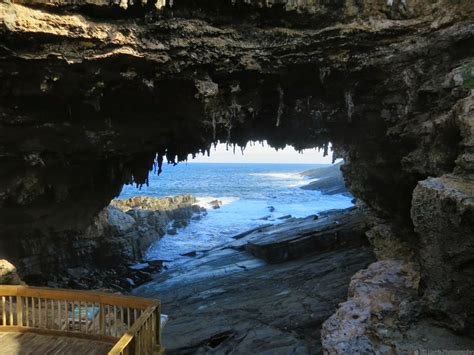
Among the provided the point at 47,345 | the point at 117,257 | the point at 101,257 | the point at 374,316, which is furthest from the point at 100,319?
the point at 117,257

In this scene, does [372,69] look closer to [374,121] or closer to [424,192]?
[374,121]

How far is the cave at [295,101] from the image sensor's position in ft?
23.7

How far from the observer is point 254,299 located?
12320 mm

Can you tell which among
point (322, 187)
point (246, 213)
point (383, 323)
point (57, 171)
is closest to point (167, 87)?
point (57, 171)

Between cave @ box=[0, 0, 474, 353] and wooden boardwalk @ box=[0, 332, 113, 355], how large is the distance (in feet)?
14.9

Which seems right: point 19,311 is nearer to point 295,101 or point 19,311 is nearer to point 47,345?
point 47,345

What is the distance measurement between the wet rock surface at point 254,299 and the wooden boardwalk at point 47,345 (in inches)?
146

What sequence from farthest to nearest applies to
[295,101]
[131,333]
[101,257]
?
[101,257], [295,101], [131,333]

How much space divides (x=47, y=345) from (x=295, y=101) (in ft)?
31.8

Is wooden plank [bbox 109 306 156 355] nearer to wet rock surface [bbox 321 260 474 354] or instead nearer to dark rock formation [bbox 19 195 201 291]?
wet rock surface [bbox 321 260 474 354]

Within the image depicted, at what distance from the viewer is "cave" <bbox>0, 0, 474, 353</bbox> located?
7234mm

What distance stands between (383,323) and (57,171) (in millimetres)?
12074

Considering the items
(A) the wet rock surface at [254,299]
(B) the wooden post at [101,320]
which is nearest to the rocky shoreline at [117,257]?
(A) the wet rock surface at [254,299]

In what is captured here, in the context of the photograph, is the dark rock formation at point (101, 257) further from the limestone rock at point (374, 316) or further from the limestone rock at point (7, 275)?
the limestone rock at point (374, 316)
